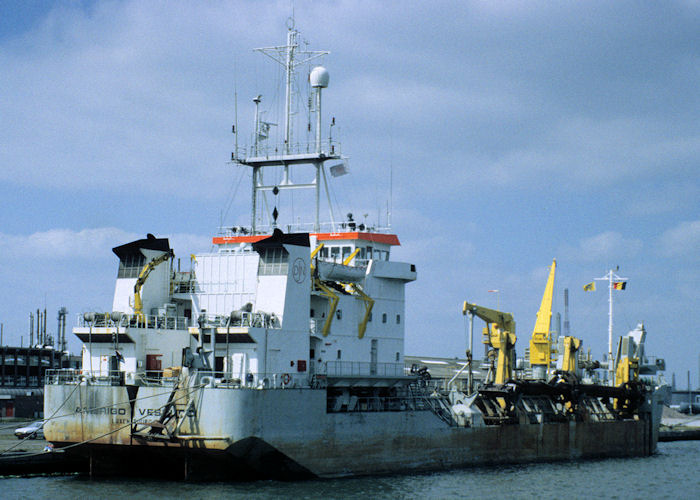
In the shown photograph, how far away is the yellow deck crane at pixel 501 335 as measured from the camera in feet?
136

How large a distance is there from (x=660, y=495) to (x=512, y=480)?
521cm

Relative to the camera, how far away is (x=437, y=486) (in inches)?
1195

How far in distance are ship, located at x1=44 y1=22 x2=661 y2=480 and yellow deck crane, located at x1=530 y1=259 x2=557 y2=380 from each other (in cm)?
460

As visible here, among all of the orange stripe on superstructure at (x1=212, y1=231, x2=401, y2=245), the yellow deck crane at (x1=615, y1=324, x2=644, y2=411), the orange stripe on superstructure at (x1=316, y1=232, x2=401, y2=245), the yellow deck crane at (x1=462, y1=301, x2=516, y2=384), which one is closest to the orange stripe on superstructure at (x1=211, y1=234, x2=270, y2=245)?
the orange stripe on superstructure at (x1=212, y1=231, x2=401, y2=245)

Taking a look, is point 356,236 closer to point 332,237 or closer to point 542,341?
point 332,237

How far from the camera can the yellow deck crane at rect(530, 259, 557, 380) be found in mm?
47125

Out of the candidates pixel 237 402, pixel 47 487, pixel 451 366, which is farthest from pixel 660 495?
pixel 451 366

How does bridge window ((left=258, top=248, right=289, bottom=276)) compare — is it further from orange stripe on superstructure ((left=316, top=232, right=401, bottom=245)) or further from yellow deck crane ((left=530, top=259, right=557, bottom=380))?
yellow deck crane ((left=530, top=259, right=557, bottom=380))

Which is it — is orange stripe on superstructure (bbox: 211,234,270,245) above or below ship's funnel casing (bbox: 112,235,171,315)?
above

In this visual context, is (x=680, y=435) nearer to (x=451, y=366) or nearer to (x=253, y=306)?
(x=451, y=366)

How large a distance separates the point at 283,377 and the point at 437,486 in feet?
21.4

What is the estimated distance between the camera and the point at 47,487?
28.7 m

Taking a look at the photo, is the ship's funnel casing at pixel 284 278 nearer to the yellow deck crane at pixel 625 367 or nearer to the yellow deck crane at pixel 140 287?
the yellow deck crane at pixel 140 287

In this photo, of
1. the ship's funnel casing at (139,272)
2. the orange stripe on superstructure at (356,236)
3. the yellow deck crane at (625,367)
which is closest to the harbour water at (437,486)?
the ship's funnel casing at (139,272)
